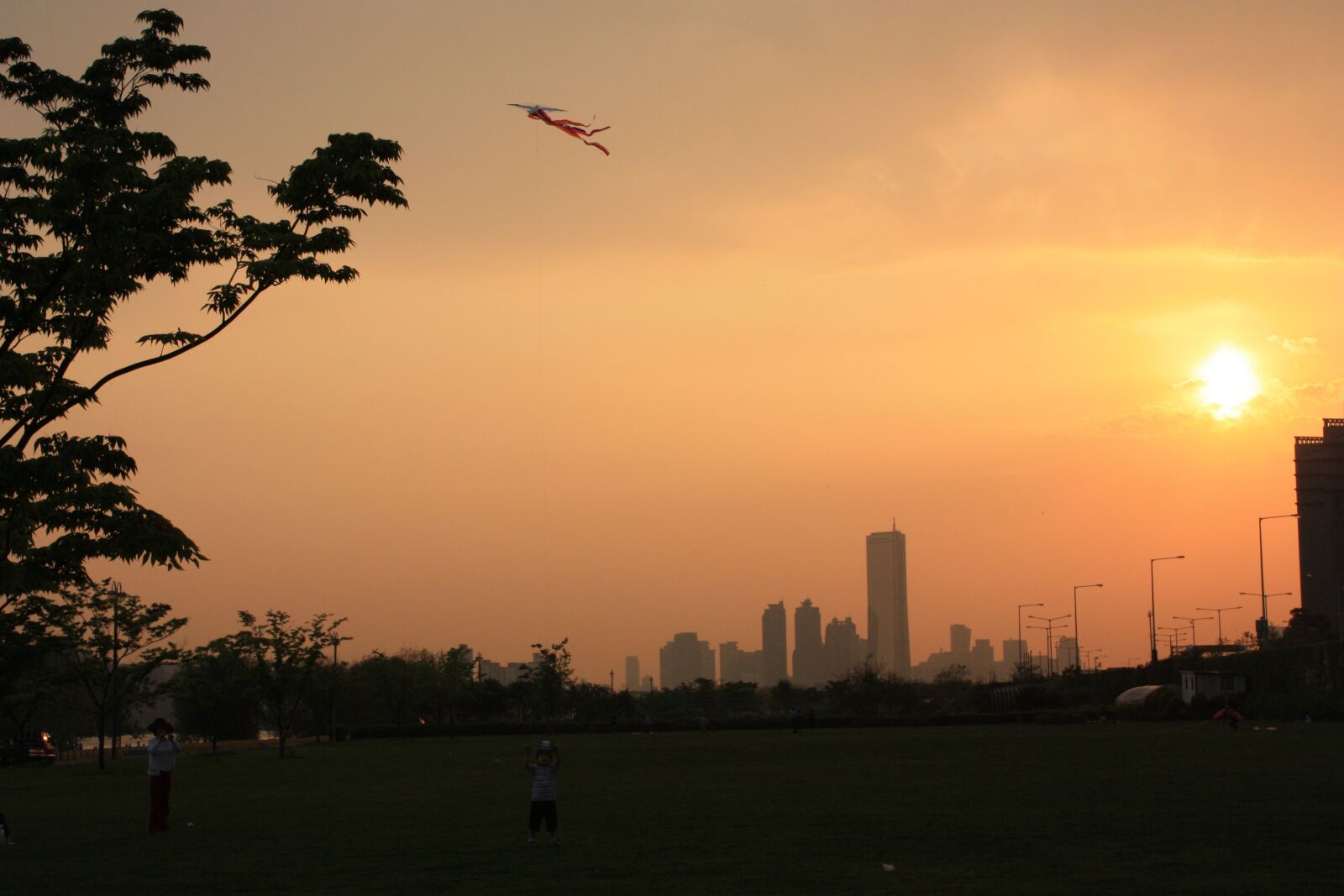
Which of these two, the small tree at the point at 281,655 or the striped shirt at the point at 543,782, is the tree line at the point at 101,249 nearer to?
the striped shirt at the point at 543,782

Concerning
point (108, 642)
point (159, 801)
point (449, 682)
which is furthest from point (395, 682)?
point (159, 801)

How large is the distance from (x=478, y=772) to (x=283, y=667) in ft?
112

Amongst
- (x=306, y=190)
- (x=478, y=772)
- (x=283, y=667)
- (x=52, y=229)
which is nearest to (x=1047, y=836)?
(x=306, y=190)

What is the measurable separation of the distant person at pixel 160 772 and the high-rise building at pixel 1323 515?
12402 centimetres

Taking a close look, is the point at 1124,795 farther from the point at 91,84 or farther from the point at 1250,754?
the point at 91,84

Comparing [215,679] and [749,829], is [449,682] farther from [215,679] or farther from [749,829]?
[749,829]

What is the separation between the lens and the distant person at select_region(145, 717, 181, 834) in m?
24.8

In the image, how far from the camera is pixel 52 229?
63.5 feet

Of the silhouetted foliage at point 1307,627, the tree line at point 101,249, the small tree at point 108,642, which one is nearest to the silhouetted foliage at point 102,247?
the tree line at point 101,249

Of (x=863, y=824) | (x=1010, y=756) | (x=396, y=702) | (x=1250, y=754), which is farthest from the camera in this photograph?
(x=396, y=702)

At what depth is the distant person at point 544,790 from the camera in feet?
68.5

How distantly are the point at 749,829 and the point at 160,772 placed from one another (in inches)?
425

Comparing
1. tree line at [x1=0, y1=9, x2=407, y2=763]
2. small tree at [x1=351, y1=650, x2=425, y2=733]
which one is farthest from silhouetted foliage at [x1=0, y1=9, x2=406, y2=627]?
small tree at [x1=351, y1=650, x2=425, y2=733]

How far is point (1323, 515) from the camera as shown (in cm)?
13712
